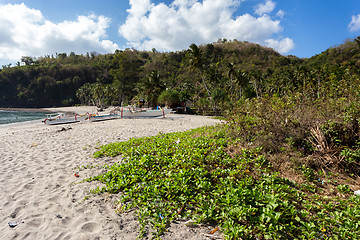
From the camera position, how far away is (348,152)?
376cm

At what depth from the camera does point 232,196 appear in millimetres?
2754

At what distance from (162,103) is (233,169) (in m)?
24.7

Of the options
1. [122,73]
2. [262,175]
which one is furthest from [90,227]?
[122,73]

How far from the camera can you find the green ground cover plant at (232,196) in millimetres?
2316

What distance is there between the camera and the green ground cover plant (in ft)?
7.60

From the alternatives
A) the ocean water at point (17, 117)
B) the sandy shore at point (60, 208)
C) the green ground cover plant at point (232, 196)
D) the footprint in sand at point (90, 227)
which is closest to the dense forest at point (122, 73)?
the ocean water at point (17, 117)

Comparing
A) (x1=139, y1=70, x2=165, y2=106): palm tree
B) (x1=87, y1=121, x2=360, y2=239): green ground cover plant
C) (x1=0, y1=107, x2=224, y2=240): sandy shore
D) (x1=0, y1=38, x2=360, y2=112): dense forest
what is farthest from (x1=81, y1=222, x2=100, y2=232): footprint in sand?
Result: (x1=0, y1=38, x2=360, y2=112): dense forest

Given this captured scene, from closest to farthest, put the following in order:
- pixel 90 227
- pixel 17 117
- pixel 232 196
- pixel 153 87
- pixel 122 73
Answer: pixel 90 227, pixel 232 196, pixel 153 87, pixel 17 117, pixel 122 73

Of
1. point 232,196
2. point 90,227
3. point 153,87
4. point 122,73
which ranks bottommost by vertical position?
point 90,227

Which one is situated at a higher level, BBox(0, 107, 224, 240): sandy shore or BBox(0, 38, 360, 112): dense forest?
BBox(0, 38, 360, 112): dense forest

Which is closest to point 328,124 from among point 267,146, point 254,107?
point 267,146

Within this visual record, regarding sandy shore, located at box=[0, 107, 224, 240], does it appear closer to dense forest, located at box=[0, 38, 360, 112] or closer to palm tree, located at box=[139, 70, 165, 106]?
palm tree, located at box=[139, 70, 165, 106]

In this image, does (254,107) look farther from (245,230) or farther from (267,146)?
(245,230)

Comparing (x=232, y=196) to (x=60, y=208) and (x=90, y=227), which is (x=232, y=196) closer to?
(x=90, y=227)
